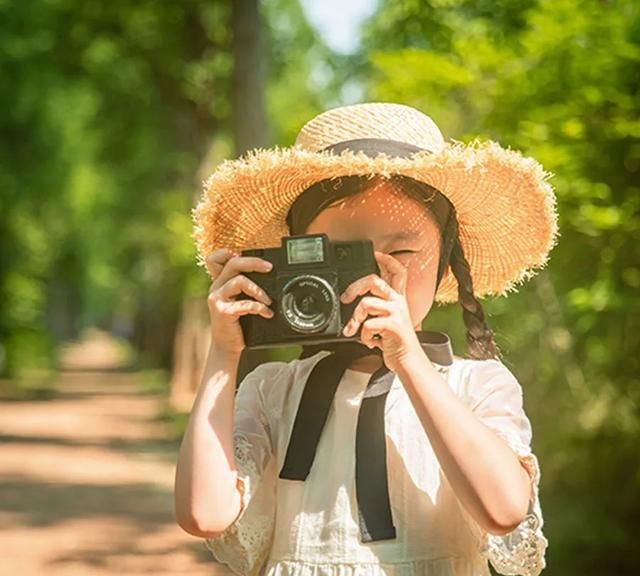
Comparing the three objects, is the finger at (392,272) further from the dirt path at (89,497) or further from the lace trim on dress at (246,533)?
the dirt path at (89,497)

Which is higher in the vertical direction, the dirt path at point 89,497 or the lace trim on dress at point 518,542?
the dirt path at point 89,497

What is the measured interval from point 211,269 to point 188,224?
40.7 feet

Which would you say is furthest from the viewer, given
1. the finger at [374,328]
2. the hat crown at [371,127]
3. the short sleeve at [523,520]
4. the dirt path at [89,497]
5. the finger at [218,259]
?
the dirt path at [89,497]

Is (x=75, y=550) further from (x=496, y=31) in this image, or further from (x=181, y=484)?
(x=181, y=484)

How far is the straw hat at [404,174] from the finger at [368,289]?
10.7 inches

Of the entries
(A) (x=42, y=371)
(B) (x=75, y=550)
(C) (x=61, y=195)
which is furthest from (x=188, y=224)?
(A) (x=42, y=371)

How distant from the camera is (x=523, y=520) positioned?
2.41m

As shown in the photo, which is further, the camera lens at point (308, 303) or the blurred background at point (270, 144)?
the blurred background at point (270, 144)

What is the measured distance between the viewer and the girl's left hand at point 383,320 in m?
2.31

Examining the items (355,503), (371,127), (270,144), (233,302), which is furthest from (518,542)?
(270,144)

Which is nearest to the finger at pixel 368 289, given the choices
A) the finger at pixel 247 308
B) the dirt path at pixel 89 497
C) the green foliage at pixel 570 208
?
the finger at pixel 247 308

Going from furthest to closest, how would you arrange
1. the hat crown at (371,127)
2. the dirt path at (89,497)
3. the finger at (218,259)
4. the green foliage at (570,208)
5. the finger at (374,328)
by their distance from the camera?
the dirt path at (89,497), the green foliage at (570,208), the hat crown at (371,127), the finger at (218,259), the finger at (374,328)

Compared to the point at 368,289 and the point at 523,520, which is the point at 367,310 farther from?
the point at 523,520

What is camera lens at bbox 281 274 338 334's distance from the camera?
2334mm
